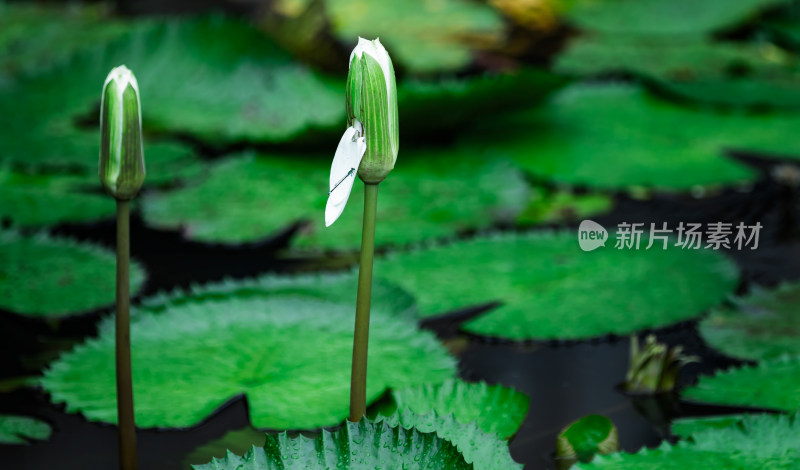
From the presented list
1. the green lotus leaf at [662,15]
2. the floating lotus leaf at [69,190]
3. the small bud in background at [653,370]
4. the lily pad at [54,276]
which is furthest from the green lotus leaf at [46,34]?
the small bud in background at [653,370]

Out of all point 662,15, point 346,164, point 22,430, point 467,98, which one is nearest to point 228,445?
point 22,430

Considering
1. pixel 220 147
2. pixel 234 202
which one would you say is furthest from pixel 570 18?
pixel 234 202

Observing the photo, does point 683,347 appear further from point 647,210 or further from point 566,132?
point 566,132

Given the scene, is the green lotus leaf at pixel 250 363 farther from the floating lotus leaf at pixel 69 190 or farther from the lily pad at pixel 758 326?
the floating lotus leaf at pixel 69 190

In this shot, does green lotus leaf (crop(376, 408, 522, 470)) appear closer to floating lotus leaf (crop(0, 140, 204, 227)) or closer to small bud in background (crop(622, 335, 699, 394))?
small bud in background (crop(622, 335, 699, 394))

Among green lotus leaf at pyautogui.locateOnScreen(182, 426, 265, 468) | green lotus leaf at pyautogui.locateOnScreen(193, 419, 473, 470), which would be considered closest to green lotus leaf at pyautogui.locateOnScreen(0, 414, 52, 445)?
green lotus leaf at pyautogui.locateOnScreen(182, 426, 265, 468)

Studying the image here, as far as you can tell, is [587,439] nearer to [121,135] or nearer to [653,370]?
[653,370]
